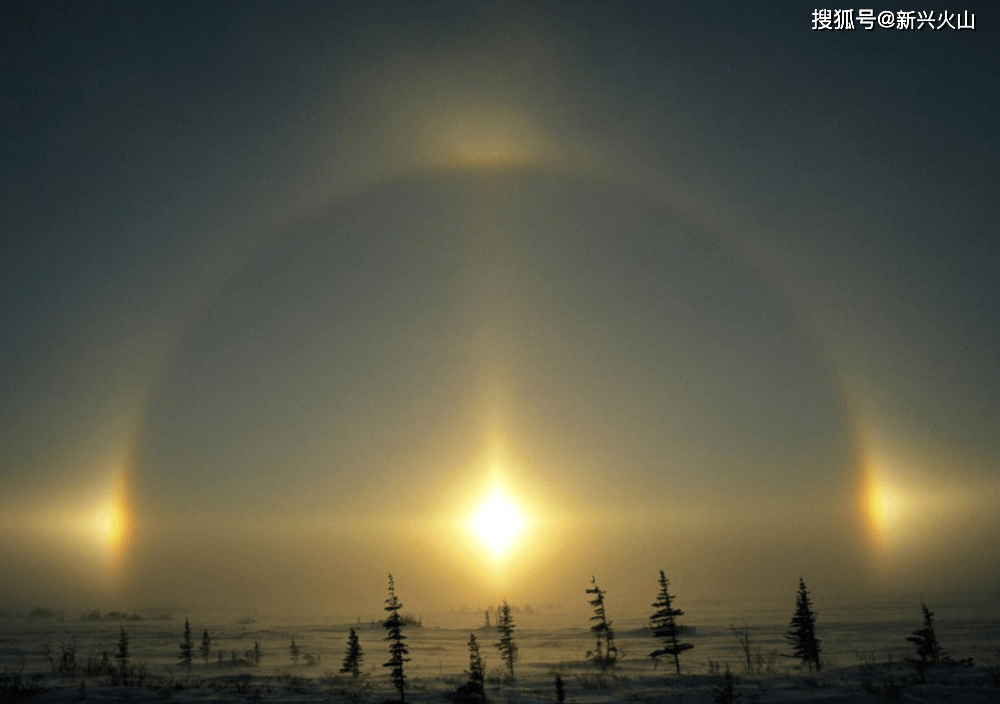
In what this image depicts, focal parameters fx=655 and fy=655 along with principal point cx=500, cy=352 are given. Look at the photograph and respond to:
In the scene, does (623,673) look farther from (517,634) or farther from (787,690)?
(517,634)

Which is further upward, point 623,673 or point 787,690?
point 787,690

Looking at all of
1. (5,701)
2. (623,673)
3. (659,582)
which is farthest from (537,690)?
(5,701)

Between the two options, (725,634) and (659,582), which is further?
(725,634)

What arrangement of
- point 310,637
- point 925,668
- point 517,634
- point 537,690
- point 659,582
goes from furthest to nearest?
point 517,634, point 310,637, point 659,582, point 537,690, point 925,668

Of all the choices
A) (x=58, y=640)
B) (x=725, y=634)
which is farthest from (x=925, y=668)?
(x=58, y=640)

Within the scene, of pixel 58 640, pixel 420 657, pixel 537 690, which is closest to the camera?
pixel 537 690

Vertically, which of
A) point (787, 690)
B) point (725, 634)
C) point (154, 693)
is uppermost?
point (154, 693)
